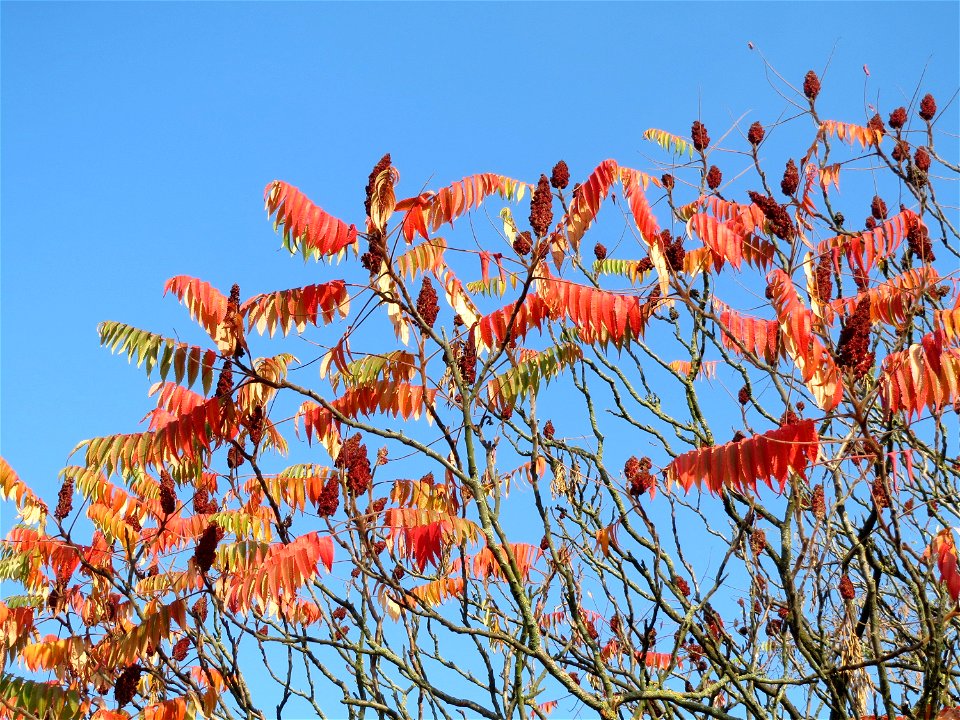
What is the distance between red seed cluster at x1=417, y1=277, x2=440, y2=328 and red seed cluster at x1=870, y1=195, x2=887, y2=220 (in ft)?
14.0

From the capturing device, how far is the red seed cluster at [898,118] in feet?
22.5

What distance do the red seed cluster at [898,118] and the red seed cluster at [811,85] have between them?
0.90 m

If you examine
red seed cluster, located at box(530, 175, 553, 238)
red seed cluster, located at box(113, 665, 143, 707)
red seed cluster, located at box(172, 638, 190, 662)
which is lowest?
red seed cluster, located at box(113, 665, 143, 707)

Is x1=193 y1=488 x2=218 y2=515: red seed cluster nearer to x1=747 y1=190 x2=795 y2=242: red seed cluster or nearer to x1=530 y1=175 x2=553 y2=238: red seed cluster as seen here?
x1=530 y1=175 x2=553 y2=238: red seed cluster

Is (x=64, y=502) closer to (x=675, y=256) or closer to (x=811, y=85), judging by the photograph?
(x=675, y=256)

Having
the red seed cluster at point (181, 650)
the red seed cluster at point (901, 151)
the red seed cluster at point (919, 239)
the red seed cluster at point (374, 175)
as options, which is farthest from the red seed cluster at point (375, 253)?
the red seed cluster at point (901, 151)

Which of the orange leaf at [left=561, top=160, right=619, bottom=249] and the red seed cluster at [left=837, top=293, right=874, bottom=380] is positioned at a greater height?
the orange leaf at [left=561, top=160, right=619, bottom=249]

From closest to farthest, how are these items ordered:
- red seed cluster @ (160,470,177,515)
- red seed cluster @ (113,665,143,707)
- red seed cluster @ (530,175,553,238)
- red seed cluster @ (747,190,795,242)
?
red seed cluster @ (530,175,553,238) → red seed cluster @ (113,665,143,707) → red seed cluster @ (160,470,177,515) → red seed cluster @ (747,190,795,242)

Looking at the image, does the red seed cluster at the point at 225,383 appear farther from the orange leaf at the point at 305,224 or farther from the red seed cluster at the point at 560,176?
the red seed cluster at the point at 560,176

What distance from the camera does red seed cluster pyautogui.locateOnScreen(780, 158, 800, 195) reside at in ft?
18.0

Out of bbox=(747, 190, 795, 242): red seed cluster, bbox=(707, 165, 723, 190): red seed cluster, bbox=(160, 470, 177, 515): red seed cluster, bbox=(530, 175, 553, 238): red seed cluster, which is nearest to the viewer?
bbox=(530, 175, 553, 238): red seed cluster

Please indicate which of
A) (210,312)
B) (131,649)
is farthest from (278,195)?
(131,649)

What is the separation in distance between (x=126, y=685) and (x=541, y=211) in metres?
2.99

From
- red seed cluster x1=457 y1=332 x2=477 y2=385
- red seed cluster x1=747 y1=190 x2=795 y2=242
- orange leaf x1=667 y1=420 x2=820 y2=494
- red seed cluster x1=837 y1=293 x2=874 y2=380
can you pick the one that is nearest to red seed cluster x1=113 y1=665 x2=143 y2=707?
red seed cluster x1=457 y1=332 x2=477 y2=385
